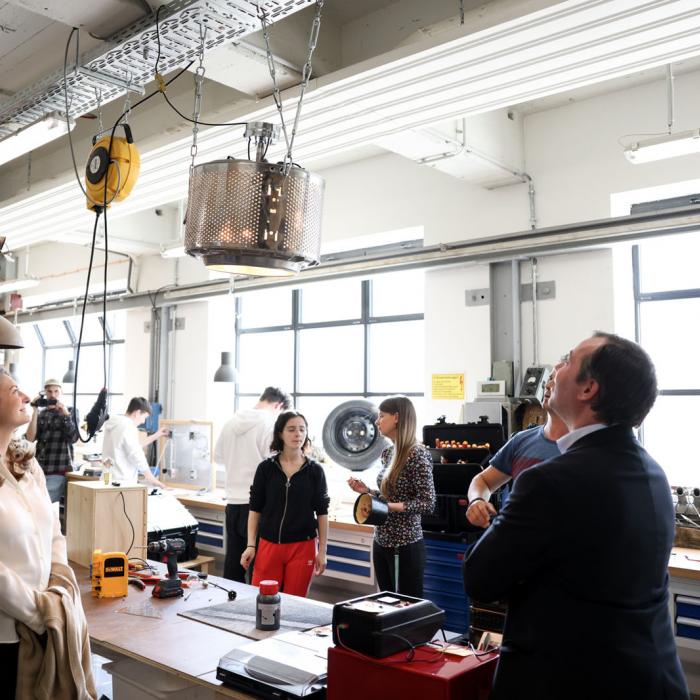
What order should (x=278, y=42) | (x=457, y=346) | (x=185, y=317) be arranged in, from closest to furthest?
(x=278, y=42) → (x=457, y=346) → (x=185, y=317)

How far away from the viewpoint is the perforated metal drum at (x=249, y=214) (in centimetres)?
200

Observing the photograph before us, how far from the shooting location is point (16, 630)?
2.15 m

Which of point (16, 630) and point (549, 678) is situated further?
point (16, 630)

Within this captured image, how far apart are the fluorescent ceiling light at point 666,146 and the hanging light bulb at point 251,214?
7.35 feet

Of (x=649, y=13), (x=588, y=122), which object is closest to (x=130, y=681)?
(x=649, y=13)

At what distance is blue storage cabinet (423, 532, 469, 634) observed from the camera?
419cm

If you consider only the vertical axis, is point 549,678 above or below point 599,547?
below

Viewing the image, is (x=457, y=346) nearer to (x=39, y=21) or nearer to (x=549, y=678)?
(x=39, y=21)

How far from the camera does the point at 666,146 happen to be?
11.7 feet

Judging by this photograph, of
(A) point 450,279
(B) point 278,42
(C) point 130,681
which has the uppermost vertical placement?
(B) point 278,42

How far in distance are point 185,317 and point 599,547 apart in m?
6.69

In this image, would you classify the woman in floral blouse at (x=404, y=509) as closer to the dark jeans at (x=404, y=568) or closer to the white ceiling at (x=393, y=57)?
the dark jeans at (x=404, y=568)

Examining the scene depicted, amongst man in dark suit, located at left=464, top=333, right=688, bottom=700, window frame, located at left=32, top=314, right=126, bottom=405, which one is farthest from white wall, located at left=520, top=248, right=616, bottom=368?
window frame, located at left=32, top=314, right=126, bottom=405

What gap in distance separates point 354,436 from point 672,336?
231cm
